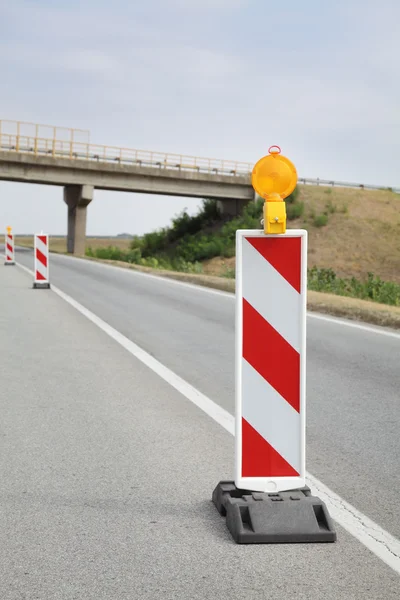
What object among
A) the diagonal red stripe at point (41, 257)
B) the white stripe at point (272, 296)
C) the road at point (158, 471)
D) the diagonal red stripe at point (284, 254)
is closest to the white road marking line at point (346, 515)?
the road at point (158, 471)

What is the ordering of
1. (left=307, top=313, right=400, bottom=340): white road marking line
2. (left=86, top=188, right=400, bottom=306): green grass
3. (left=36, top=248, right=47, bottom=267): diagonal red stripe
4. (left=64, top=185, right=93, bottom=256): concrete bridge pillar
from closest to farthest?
(left=307, top=313, right=400, bottom=340): white road marking line → (left=36, top=248, right=47, bottom=267): diagonal red stripe → (left=86, top=188, right=400, bottom=306): green grass → (left=64, top=185, right=93, bottom=256): concrete bridge pillar

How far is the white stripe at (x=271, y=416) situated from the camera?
14.2 feet

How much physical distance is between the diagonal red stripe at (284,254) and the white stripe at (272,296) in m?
0.02

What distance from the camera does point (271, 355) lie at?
4.32 m

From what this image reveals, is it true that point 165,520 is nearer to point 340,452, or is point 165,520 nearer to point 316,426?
point 340,452

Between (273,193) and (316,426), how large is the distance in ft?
9.17

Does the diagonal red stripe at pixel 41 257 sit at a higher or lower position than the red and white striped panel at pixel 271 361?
higher

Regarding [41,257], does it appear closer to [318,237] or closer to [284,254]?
[284,254]

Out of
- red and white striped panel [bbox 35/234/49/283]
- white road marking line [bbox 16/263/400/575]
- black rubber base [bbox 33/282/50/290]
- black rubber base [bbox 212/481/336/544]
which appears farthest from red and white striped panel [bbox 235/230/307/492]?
black rubber base [bbox 33/282/50/290]

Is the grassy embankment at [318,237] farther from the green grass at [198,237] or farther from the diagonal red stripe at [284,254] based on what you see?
the diagonal red stripe at [284,254]

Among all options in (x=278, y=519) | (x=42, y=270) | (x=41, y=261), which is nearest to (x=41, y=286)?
(x=42, y=270)

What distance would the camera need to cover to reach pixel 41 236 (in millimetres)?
21516

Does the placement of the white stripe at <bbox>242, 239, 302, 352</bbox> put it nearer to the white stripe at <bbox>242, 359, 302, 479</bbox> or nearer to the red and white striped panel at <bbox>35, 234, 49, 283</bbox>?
the white stripe at <bbox>242, 359, 302, 479</bbox>

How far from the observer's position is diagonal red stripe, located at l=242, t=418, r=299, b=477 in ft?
14.2
